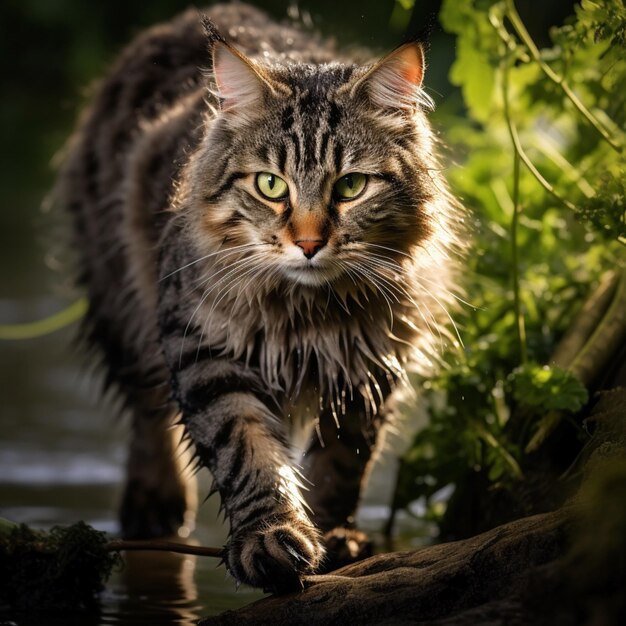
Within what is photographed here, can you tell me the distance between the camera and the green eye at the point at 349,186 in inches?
95.0

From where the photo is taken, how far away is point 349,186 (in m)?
2.43

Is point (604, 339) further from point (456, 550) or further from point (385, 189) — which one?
point (456, 550)

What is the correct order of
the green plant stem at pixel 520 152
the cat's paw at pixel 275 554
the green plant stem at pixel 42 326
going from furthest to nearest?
the green plant stem at pixel 42 326, the green plant stem at pixel 520 152, the cat's paw at pixel 275 554

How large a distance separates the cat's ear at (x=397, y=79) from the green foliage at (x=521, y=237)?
0.24m

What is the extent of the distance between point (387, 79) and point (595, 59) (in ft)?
2.76

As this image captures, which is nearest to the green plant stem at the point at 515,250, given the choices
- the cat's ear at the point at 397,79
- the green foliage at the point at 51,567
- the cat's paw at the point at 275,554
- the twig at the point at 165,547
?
the cat's ear at the point at 397,79

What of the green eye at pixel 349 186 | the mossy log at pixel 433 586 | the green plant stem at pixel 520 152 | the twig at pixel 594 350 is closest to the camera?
the mossy log at pixel 433 586

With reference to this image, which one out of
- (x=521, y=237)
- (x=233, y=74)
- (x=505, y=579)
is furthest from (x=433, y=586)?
(x=521, y=237)

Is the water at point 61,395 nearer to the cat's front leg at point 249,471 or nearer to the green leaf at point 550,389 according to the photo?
the cat's front leg at point 249,471

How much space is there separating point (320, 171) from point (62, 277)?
4.63m

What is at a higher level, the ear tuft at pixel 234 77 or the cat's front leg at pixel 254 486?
the ear tuft at pixel 234 77

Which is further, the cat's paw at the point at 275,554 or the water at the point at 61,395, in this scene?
the water at the point at 61,395

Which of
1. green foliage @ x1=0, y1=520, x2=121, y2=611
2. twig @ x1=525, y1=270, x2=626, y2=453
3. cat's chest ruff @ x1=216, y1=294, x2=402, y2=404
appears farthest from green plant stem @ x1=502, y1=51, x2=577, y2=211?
green foliage @ x1=0, y1=520, x2=121, y2=611

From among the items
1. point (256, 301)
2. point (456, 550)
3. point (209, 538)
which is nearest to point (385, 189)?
point (256, 301)
